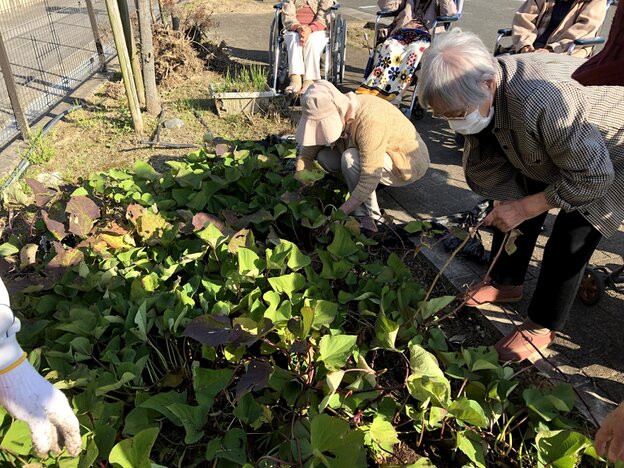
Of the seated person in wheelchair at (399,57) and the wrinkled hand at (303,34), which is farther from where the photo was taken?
the wrinkled hand at (303,34)

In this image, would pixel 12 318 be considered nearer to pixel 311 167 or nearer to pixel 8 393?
pixel 8 393

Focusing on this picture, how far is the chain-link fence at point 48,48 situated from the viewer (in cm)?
516

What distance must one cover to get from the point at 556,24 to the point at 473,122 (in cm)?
227

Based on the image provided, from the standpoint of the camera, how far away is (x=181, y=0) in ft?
33.5

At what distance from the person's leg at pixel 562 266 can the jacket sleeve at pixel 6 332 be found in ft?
5.49

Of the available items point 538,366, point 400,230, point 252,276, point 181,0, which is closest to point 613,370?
point 538,366

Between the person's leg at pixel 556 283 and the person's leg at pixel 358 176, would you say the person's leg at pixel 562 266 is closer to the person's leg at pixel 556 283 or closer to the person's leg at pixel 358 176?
the person's leg at pixel 556 283

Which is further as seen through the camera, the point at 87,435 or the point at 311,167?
the point at 311,167

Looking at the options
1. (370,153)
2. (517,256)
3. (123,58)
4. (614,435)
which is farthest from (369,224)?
(123,58)

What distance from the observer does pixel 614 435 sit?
1.11 metres

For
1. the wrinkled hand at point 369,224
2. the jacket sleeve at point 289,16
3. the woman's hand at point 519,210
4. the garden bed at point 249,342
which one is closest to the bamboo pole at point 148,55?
the jacket sleeve at point 289,16

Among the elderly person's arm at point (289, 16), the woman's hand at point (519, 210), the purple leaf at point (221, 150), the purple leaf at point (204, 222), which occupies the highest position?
the woman's hand at point (519, 210)

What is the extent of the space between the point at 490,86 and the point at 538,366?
104 centimetres

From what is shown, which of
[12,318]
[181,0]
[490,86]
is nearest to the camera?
[12,318]
